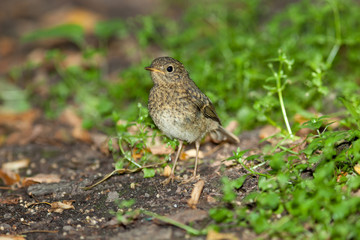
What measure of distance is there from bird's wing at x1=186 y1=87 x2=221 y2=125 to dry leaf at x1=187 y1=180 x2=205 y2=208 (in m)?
0.86

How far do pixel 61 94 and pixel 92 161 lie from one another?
222 centimetres

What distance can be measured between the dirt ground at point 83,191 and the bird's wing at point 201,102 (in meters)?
0.51

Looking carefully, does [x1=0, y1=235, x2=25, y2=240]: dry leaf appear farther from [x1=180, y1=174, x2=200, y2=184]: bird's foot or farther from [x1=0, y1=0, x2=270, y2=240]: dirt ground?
[x1=180, y1=174, x2=200, y2=184]: bird's foot

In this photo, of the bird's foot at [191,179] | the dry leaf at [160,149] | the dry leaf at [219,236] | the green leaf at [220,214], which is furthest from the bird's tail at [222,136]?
the dry leaf at [219,236]

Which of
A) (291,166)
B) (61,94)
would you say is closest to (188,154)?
(291,166)

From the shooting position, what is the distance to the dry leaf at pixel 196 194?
3.70 metres

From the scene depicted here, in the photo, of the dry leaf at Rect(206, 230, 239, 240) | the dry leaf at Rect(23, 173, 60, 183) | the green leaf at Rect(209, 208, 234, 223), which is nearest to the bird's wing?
the green leaf at Rect(209, 208, 234, 223)

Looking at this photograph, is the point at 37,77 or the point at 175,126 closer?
the point at 175,126

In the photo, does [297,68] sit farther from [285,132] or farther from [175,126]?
[175,126]

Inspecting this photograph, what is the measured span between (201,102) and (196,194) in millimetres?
1083

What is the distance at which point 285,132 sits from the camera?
454cm

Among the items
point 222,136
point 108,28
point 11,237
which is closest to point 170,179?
point 222,136

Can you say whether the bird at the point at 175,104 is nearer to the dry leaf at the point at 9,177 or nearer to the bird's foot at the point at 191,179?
the bird's foot at the point at 191,179

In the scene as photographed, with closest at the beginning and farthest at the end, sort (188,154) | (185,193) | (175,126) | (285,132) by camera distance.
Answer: (185,193) < (175,126) < (285,132) < (188,154)
